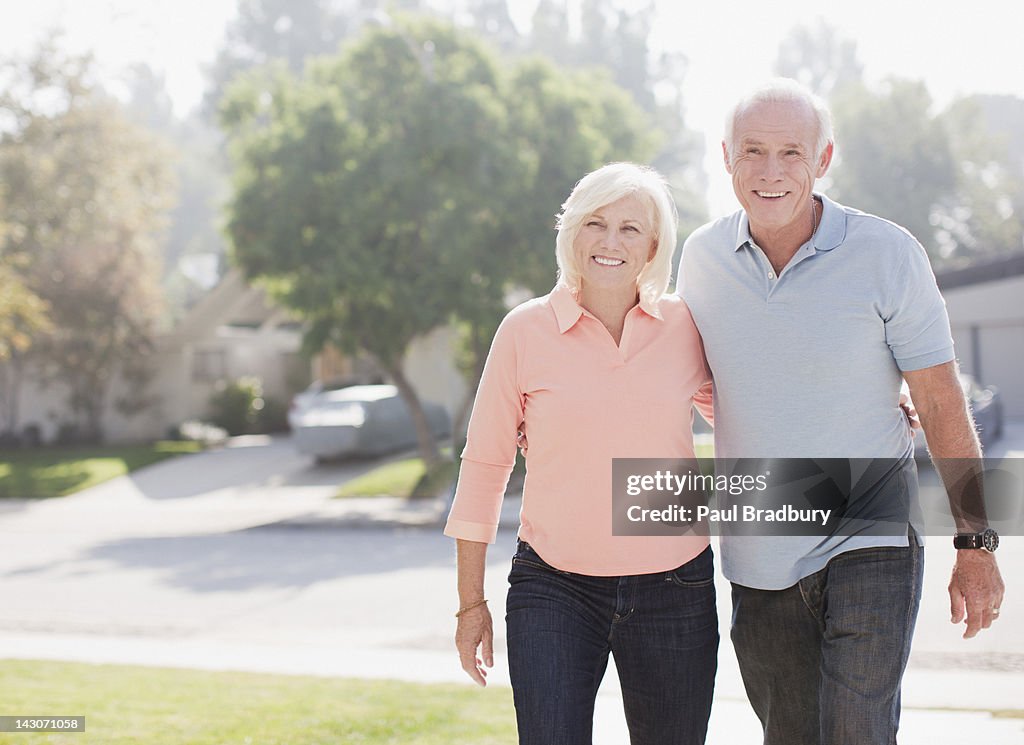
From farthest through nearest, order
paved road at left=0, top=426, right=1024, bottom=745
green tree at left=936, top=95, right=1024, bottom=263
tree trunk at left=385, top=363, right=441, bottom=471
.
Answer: green tree at left=936, top=95, right=1024, bottom=263 < tree trunk at left=385, top=363, right=441, bottom=471 < paved road at left=0, top=426, right=1024, bottom=745

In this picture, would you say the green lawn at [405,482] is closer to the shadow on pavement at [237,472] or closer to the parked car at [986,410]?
the shadow on pavement at [237,472]

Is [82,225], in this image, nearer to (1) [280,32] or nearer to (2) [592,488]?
(2) [592,488]

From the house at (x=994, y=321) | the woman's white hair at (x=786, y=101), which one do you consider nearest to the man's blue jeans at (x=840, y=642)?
the woman's white hair at (x=786, y=101)

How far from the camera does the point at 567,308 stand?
294 centimetres

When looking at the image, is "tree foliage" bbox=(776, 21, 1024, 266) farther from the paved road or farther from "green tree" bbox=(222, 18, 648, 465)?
the paved road

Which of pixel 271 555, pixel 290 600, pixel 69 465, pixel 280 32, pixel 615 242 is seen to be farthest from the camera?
pixel 280 32

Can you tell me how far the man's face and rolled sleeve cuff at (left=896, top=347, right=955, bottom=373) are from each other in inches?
18.6

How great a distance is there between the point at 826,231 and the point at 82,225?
28.8 m

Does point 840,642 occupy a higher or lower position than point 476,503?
lower

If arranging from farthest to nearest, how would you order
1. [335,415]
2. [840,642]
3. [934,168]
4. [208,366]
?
[934,168] → [208,366] → [335,415] → [840,642]

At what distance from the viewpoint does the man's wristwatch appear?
283 centimetres

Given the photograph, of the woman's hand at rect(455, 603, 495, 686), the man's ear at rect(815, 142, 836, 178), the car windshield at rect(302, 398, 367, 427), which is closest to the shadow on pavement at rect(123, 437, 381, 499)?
the car windshield at rect(302, 398, 367, 427)

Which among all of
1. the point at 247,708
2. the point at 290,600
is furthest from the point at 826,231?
the point at 290,600

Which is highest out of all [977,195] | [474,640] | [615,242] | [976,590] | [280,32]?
[280,32]
